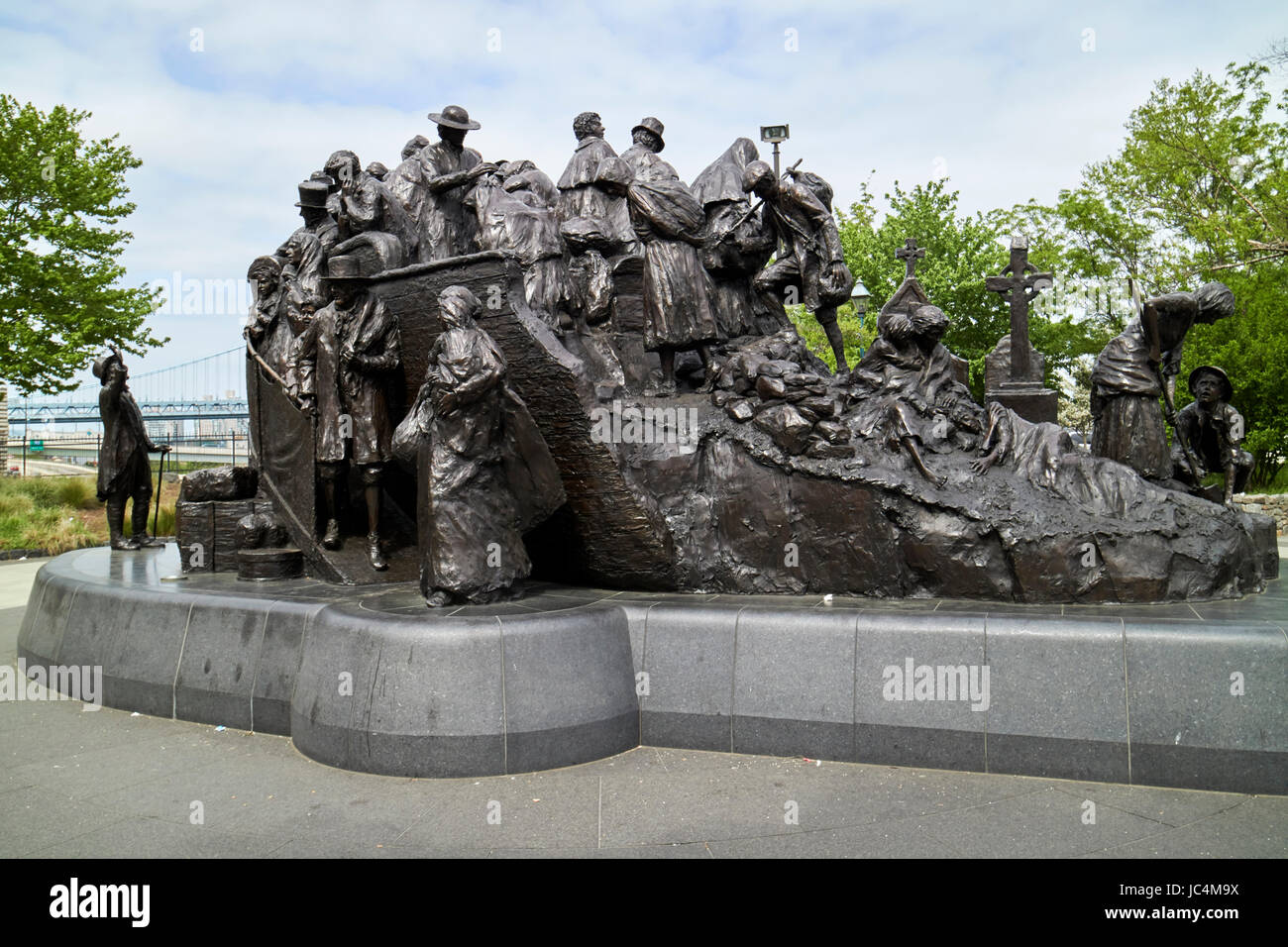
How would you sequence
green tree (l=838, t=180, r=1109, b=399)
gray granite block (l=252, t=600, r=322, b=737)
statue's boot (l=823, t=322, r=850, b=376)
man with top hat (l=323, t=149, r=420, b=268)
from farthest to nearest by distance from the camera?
green tree (l=838, t=180, r=1109, b=399), statue's boot (l=823, t=322, r=850, b=376), man with top hat (l=323, t=149, r=420, b=268), gray granite block (l=252, t=600, r=322, b=737)

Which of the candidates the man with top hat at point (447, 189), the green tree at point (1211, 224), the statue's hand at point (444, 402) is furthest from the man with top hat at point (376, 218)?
the green tree at point (1211, 224)

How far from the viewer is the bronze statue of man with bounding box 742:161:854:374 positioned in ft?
25.8

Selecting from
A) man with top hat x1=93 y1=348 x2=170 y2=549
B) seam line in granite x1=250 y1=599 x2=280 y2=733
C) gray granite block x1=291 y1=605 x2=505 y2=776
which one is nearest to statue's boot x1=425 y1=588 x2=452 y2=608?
gray granite block x1=291 y1=605 x2=505 y2=776

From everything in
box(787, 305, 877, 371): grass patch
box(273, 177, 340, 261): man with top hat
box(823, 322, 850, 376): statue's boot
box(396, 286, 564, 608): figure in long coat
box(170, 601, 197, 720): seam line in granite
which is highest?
box(787, 305, 877, 371): grass patch

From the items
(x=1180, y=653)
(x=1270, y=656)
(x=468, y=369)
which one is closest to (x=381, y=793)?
(x=468, y=369)

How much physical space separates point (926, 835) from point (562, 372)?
3.49 metres

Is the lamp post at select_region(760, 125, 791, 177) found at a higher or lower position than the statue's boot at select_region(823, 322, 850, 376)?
higher

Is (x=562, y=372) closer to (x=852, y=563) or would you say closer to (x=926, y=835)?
(x=852, y=563)

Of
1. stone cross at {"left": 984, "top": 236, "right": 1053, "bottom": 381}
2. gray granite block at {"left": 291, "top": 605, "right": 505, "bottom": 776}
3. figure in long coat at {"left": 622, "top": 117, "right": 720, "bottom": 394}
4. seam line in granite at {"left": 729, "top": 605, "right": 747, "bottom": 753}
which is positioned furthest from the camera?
stone cross at {"left": 984, "top": 236, "right": 1053, "bottom": 381}

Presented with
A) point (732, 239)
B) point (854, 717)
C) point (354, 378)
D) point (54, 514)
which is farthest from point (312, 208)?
point (54, 514)

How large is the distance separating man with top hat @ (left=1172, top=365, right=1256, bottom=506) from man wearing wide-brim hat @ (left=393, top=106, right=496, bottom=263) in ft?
20.7

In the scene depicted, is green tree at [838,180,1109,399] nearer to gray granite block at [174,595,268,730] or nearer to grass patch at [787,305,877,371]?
grass patch at [787,305,877,371]

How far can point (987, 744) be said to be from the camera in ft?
16.5

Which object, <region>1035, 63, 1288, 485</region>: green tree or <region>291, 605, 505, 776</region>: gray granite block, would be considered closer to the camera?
<region>291, 605, 505, 776</region>: gray granite block
